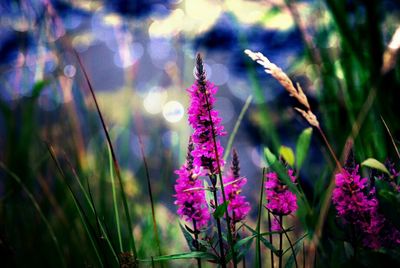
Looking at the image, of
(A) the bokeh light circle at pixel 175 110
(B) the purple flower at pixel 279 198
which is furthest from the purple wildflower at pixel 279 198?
(A) the bokeh light circle at pixel 175 110

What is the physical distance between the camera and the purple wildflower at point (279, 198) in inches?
20.5

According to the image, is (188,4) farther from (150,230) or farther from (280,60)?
(150,230)

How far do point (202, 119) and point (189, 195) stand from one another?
0.33ft

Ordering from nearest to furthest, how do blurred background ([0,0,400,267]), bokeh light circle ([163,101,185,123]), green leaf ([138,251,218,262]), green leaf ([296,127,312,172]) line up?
1. green leaf ([138,251,218,262])
2. green leaf ([296,127,312,172])
3. blurred background ([0,0,400,267])
4. bokeh light circle ([163,101,185,123])

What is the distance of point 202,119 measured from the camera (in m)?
0.48

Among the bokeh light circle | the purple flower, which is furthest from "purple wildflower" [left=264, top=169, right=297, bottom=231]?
the bokeh light circle

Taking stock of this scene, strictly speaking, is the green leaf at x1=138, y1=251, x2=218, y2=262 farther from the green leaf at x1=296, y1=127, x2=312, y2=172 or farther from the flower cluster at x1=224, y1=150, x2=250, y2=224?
the green leaf at x1=296, y1=127, x2=312, y2=172

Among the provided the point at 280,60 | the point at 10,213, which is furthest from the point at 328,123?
the point at 280,60

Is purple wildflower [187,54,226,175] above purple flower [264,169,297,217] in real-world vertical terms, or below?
above

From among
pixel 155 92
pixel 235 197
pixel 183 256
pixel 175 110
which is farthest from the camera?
pixel 155 92

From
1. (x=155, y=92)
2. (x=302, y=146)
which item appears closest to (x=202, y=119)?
(x=302, y=146)

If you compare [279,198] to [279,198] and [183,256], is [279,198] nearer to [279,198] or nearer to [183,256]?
[279,198]

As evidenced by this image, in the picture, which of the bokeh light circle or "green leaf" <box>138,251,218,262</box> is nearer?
"green leaf" <box>138,251,218,262</box>

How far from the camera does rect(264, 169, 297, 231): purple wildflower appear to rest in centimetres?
52
